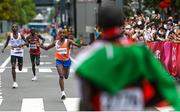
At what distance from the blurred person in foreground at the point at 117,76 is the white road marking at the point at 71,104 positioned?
787 centimetres

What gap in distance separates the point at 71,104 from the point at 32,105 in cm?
87

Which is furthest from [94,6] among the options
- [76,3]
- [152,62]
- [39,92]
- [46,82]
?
[152,62]

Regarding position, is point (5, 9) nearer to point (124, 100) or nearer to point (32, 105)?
point (32, 105)

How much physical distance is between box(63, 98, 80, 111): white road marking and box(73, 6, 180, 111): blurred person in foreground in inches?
310

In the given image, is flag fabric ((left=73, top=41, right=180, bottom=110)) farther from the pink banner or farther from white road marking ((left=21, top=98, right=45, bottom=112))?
the pink banner

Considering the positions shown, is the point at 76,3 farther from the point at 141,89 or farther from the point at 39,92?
the point at 141,89

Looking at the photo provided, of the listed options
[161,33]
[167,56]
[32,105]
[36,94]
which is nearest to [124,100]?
[32,105]

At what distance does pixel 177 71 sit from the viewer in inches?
731

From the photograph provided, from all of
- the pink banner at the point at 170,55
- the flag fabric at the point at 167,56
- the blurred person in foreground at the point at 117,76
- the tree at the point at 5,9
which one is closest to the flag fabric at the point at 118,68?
the blurred person in foreground at the point at 117,76

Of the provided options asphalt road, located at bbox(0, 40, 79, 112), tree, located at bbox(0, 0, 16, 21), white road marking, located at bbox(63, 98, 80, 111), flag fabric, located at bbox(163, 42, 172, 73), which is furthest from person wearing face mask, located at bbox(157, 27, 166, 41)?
tree, located at bbox(0, 0, 16, 21)

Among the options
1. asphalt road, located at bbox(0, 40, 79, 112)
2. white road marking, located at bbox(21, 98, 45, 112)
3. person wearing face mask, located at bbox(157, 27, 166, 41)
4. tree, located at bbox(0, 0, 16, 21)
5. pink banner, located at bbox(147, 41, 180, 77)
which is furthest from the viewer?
tree, located at bbox(0, 0, 16, 21)

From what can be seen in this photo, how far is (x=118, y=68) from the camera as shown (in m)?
4.89

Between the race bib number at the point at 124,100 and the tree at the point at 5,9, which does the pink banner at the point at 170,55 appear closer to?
the race bib number at the point at 124,100

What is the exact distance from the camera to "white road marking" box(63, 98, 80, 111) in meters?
13.2
